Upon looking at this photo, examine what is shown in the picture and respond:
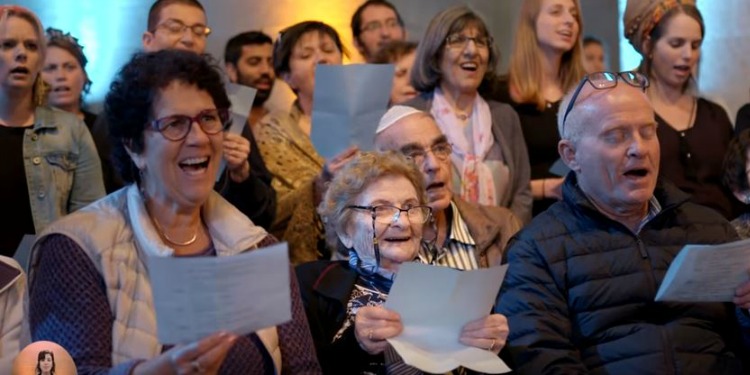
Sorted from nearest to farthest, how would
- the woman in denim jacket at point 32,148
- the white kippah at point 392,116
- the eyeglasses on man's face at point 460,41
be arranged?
the white kippah at point 392,116
the woman in denim jacket at point 32,148
the eyeglasses on man's face at point 460,41

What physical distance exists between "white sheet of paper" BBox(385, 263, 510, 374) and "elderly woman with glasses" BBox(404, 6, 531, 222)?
1.59m

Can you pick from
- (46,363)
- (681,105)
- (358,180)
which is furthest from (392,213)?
(681,105)

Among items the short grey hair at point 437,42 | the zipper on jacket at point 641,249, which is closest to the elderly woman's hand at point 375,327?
the zipper on jacket at point 641,249

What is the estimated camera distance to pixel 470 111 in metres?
4.71

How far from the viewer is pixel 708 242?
3592 millimetres

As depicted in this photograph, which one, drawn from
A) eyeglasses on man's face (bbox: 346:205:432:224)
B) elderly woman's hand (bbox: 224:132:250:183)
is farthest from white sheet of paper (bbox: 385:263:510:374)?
elderly woman's hand (bbox: 224:132:250:183)

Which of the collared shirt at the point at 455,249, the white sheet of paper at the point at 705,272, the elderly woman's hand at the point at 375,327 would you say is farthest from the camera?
the collared shirt at the point at 455,249

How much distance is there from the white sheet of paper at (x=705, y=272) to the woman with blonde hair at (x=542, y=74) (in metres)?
1.61

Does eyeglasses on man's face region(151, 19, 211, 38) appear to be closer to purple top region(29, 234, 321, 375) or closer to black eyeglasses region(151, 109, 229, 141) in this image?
black eyeglasses region(151, 109, 229, 141)

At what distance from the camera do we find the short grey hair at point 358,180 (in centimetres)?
354

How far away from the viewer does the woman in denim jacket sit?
4.32 metres

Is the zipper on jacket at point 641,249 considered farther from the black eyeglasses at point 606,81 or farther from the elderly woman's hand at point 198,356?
the elderly woman's hand at point 198,356

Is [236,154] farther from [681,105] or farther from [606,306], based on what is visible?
[681,105]

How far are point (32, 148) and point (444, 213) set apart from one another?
1573 mm
